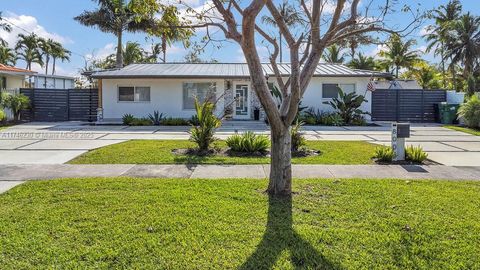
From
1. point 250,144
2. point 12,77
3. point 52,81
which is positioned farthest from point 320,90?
point 52,81

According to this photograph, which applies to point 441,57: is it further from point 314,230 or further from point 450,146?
point 314,230

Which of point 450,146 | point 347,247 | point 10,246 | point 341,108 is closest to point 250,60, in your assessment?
point 347,247

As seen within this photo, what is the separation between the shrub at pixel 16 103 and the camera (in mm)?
19812

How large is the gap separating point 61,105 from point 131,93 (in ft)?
14.2

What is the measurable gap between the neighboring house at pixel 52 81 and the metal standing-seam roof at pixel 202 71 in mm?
8617

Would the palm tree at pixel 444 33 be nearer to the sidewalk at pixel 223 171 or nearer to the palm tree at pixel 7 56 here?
the sidewalk at pixel 223 171

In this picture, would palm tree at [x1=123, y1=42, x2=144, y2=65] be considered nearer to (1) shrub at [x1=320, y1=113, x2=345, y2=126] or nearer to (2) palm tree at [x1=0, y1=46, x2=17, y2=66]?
(2) palm tree at [x1=0, y1=46, x2=17, y2=66]

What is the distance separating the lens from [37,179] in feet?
22.2

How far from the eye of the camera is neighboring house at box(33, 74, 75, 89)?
91.8 feet

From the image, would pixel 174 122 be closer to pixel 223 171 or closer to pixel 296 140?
pixel 296 140

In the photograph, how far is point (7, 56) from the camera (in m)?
44.0

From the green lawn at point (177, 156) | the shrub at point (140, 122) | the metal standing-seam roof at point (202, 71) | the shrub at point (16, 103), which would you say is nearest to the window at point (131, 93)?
the metal standing-seam roof at point (202, 71)

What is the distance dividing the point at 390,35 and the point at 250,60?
2.34 metres

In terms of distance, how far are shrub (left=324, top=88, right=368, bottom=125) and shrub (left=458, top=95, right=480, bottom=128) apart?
460cm
